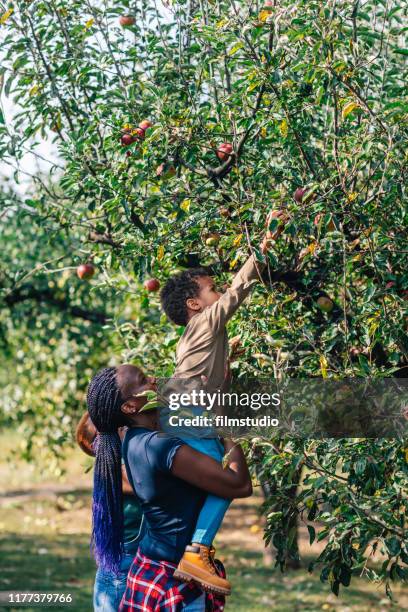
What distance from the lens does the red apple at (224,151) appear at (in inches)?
125

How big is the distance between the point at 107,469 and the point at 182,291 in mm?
704

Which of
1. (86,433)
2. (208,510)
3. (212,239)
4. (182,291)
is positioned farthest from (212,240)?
(208,510)

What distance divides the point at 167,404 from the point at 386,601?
14.2ft

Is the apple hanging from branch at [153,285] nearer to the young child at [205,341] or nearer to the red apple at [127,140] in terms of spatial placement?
the young child at [205,341]

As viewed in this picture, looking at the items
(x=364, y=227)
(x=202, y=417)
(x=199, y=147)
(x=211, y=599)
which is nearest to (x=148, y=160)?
(x=199, y=147)

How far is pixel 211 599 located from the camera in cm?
268

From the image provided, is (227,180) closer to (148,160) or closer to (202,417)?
(148,160)

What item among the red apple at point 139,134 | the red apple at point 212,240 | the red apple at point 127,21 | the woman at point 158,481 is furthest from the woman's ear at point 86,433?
the red apple at point 127,21

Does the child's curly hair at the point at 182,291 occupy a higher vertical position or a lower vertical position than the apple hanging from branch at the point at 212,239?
lower

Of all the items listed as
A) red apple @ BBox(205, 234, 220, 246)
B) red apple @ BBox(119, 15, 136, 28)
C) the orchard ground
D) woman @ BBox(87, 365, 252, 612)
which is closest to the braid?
woman @ BBox(87, 365, 252, 612)

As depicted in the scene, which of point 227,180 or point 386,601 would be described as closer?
point 227,180

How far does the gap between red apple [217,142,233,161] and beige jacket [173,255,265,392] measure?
1.62 ft

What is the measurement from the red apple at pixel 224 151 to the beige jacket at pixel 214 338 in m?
0.49

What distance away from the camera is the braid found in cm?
279
